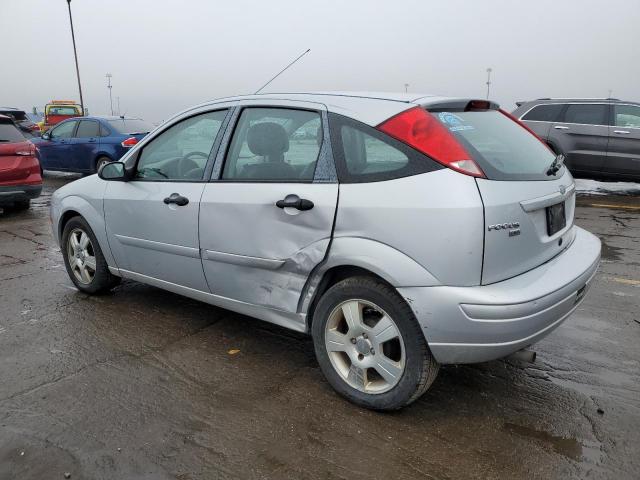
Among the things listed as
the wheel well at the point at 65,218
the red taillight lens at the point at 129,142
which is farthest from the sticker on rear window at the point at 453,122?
the red taillight lens at the point at 129,142

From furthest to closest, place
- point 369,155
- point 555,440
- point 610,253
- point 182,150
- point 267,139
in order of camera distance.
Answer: point 610,253, point 182,150, point 267,139, point 369,155, point 555,440

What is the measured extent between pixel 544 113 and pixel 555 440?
9.21m

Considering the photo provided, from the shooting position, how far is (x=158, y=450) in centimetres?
258

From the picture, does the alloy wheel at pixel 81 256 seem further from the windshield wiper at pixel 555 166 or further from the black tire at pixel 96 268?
the windshield wiper at pixel 555 166

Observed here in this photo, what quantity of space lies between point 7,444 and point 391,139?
2.35 m

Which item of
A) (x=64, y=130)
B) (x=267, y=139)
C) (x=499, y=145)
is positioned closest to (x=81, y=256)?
(x=267, y=139)

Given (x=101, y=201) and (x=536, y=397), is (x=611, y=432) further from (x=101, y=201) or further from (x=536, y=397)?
(x=101, y=201)

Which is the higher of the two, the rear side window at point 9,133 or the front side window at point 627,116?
the rear side window at point 9,133

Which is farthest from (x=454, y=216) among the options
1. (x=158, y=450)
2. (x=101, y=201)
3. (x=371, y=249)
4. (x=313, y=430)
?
(x=101, y=201)

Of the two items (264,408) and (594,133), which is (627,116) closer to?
(594,133)

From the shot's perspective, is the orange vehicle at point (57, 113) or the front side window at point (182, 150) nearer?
the front side window at point (182, 150)

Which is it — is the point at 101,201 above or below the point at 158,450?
above

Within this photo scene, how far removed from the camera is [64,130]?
1327cm

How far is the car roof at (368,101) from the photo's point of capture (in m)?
2.86
